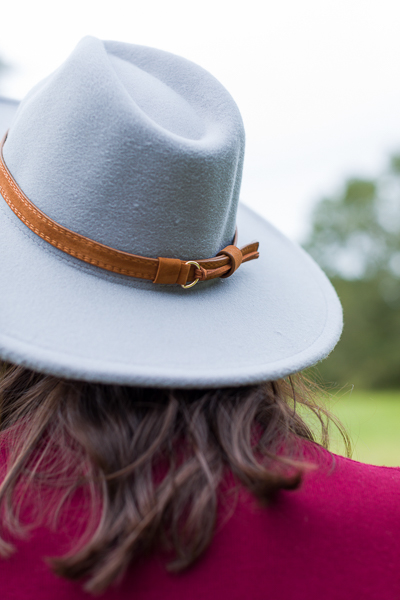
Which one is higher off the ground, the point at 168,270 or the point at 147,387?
the point at 168,270

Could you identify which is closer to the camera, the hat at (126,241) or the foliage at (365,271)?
the hat at (126,241)

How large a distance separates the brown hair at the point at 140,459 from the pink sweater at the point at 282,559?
0.13 ft

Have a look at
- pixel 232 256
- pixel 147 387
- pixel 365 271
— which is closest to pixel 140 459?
pixel 147 387

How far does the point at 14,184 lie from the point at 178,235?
1.24ft

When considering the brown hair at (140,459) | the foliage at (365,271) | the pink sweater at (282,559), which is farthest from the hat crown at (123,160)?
the foliage at (365,271)

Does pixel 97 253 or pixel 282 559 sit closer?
pixel 282 559

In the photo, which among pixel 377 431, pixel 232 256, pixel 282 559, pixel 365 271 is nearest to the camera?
pixel 282 559

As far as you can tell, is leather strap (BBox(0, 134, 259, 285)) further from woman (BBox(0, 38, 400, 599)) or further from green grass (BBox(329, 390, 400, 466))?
green grass (BBox(329, 390, 400, 466))

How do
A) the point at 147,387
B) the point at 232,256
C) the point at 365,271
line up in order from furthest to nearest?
the point at 365,271
the point at 232,256
the point at 147,387

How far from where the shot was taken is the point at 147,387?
2.89 feet

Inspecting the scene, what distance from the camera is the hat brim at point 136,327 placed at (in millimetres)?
795

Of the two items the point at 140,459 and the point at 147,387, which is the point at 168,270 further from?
the point at 140,459

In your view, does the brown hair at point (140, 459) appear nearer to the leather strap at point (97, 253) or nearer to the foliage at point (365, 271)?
the leather strap at point (97, 253)

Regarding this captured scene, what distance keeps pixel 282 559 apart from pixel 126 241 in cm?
65
